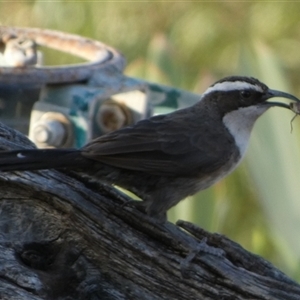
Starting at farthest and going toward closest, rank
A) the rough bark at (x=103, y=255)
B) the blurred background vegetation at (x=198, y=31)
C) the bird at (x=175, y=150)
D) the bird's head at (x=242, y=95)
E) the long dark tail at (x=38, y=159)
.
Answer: the blurred background vegetation at (x=198, y=31)
the bird's head at (x=242, y=95)
the bird at (x=175, y=150)
the long dark tail at (x=38, y=159)
the rough bark at (x=103, y=255)

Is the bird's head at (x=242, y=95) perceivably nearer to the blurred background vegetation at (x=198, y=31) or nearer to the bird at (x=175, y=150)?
the bird at (x=175, y=150)

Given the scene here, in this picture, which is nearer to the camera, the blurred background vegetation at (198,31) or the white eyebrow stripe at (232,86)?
the white eyebrow stripe at (232,86)

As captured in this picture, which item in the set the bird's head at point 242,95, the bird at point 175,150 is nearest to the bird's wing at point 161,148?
the bird at point 175,150

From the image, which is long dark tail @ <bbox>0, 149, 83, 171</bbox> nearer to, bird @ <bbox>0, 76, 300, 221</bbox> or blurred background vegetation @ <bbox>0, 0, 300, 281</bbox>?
bird @ <bbox>0, 76, 300, 221</bbox>

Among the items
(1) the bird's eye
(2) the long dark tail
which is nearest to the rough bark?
(2) the long dark tail

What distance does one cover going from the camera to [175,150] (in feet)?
9.95

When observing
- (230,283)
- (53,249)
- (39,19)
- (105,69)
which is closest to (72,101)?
(105,69)

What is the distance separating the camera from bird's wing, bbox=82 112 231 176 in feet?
9.44

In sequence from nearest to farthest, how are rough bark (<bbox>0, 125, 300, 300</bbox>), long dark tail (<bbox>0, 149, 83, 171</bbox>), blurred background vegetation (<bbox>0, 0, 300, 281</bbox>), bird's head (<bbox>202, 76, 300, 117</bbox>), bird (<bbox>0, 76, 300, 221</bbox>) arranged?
rough bark (<bbox>0, 125, 300, 300</bbox>)
long dark tail (<bbox>0, 149, 83, 171</bbox>)
bird (<bbox>0, 76, 300, 221</bbox>)
bird's head (<bbox>202, 76, 300, 117</bbox>)
blurred background vegetation (<bbox>0, 0, 300, 281</bbox>)

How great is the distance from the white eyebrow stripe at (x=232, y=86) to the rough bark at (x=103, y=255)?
0.65 metres

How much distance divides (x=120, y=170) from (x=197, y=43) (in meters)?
3.37

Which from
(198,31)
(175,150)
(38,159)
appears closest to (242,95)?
(175,150)

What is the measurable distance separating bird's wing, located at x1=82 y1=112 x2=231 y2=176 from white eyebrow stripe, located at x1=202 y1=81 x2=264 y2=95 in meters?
0.17

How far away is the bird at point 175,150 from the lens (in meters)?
2.86
